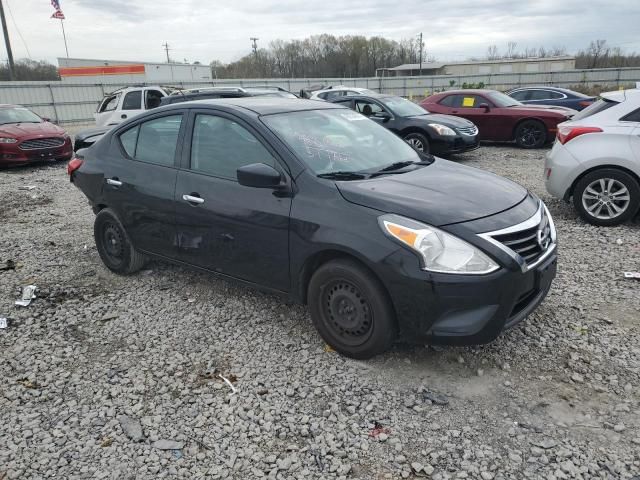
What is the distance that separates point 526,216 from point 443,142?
24.8 ft

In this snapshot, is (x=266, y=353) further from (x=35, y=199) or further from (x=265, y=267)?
(x=35, y=199)

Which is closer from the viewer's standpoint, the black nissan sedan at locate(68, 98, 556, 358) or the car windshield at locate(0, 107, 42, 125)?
the black nissan sedan at locate(68, 98, 556, 358)

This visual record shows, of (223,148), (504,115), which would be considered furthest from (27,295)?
(504,115)

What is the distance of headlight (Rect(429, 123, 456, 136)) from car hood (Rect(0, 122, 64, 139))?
30.1ft

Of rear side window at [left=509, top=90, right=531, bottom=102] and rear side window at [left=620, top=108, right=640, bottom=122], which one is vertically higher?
rear side window at [left=509, top=90, right=531, bottom=102]

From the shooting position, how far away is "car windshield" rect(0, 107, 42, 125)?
12.5 metres

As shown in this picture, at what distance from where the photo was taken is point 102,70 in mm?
40031

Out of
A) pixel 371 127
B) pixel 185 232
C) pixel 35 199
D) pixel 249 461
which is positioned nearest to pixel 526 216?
pixel 371 127

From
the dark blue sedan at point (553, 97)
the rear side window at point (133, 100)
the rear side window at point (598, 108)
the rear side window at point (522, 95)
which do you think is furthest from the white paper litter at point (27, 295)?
the rear side window at point (522, 95)

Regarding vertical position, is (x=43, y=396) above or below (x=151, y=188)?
below

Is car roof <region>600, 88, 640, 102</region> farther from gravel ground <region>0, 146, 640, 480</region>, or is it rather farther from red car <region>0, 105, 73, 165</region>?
red car <region>0, 105, 73, 165</region>

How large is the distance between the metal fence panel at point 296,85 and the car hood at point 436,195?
881 inches

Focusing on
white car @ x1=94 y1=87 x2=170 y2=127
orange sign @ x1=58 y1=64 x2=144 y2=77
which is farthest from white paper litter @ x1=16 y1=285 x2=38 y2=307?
orange sign @ x1=58 y1=64 x2=144 y2=77

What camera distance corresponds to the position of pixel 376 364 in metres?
3.35
